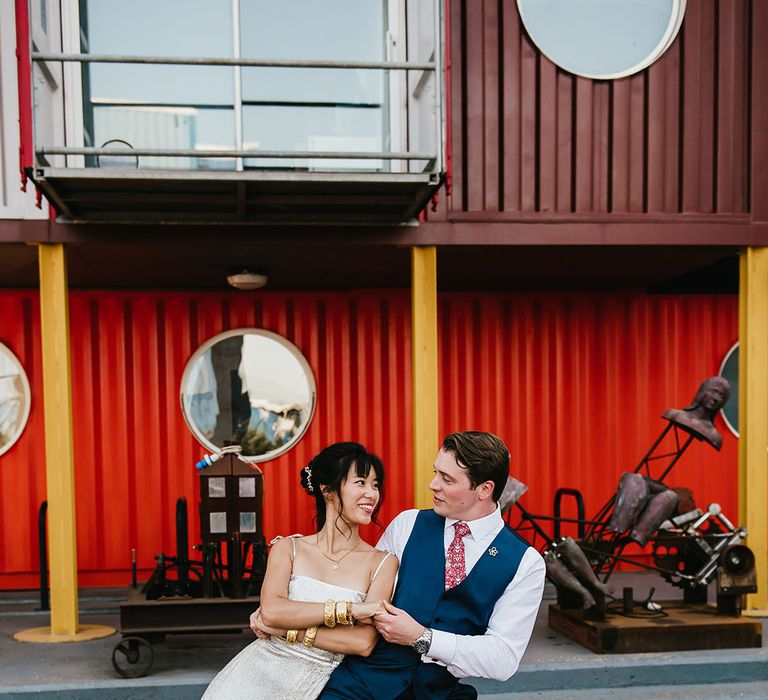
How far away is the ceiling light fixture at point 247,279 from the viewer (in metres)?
7.64

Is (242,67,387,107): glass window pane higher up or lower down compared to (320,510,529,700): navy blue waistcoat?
higher up

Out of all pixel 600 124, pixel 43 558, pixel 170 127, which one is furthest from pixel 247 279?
pixel 600 124

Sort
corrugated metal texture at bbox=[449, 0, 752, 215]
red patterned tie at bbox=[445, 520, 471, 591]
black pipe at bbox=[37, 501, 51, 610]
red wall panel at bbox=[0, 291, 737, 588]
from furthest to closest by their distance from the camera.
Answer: red wall panel at bbox=[0, 291, 737, 588], black pipe at bbox=[37, 501, 51, 610], corrugated metal texture at bbox=[449, 0, 752, 215], red patterned tie at bbox=[445, 520, 471, 591]

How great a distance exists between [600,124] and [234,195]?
297cm

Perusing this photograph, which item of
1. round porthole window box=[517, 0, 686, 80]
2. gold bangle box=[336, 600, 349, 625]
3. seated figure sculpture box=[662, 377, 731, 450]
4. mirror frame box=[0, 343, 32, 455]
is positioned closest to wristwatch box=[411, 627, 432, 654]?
gold bangle box=[336, 600, 349, 625]

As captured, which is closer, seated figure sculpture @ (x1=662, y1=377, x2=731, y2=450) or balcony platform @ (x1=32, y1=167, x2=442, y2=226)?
balcony platform @ (x1=32, y1=167, x2=442, y2=226)

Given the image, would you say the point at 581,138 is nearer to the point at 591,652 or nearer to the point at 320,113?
the point at 320,113

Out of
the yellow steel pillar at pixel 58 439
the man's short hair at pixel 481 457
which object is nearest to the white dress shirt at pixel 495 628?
the man's short hair at pixel 481 457

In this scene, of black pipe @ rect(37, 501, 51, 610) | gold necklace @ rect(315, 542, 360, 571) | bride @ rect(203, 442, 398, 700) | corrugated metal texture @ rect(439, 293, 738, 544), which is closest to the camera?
bride @ rect(203, 442, 398, 700)

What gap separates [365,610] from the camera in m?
3.26

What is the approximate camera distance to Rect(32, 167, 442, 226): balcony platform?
5.63 m

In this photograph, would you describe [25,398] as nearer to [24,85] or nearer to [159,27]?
[24,85]

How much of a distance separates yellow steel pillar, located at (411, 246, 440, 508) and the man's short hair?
10.2 feet

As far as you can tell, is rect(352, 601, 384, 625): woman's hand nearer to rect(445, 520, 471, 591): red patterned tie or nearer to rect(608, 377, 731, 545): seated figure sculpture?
rect(445, 520, 471, 591): red patterned tie
